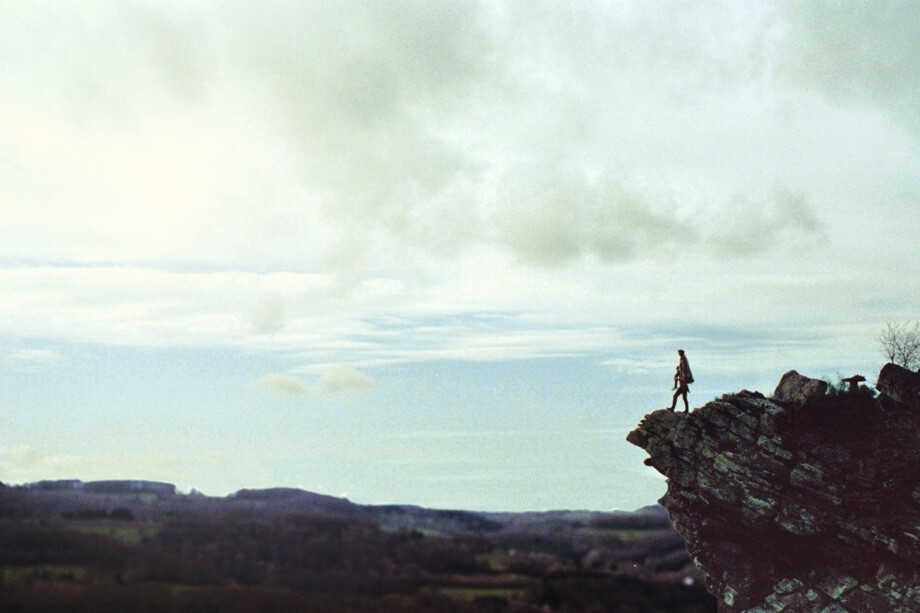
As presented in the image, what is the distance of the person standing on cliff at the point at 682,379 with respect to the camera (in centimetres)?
3969

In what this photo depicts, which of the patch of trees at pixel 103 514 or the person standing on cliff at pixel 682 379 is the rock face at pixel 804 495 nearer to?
the person standing on cliff at pixel 682 379

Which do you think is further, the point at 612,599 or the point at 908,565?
the point at 612,599

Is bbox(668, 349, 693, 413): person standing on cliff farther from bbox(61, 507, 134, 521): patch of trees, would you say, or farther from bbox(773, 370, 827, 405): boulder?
bbox(61, 507, 134, 521): patch of trees

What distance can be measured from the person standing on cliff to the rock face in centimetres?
87

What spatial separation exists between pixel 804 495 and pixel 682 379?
7332 mm

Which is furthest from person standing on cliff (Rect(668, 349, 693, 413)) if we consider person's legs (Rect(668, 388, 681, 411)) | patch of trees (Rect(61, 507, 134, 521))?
patch of trees (Rect(61, 507, 134, 521))

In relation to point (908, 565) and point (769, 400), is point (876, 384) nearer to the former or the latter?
point (769, 400)

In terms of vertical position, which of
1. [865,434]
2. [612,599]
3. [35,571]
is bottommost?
[612,599]

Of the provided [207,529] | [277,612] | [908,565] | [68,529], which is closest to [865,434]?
[908,565]

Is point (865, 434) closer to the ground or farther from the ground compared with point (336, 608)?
farther from the ground

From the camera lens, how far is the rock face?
38.0 meters

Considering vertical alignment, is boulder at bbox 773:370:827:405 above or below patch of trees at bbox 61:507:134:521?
above

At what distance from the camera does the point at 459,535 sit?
44.3 m

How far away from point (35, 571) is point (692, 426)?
1218 inches
